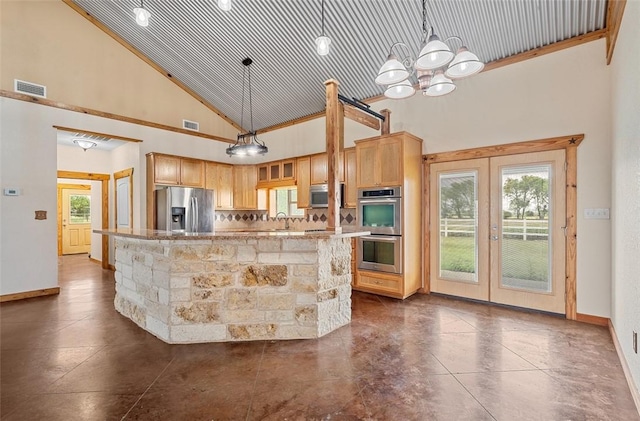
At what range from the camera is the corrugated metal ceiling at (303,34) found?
3291mm

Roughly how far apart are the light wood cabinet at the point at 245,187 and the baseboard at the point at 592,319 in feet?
17.9

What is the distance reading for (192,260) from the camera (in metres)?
2.72

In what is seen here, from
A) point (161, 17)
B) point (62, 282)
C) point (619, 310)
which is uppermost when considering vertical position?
point (161, 17)

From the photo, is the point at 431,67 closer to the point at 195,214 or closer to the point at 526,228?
the point at 526,228

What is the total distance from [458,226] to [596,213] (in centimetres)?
143

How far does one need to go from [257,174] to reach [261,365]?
4.70 meters

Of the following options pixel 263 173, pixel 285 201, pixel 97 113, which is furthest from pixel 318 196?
pixel 97 113

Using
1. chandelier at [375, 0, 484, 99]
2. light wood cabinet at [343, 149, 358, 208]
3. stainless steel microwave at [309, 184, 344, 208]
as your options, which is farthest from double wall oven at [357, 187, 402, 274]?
chandelier at [375, 0, 484, 99]

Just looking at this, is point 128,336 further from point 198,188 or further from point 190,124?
point 190,124

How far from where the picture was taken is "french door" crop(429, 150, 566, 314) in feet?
11.4

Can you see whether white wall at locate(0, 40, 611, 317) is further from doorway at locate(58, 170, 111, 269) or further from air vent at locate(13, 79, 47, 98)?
doorway at locate(58, 170, 111, 269)

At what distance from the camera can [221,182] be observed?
20.7 ft

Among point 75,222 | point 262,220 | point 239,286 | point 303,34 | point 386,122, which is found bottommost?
point 239,286

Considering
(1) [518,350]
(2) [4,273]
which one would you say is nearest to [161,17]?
(2) [4,273]
